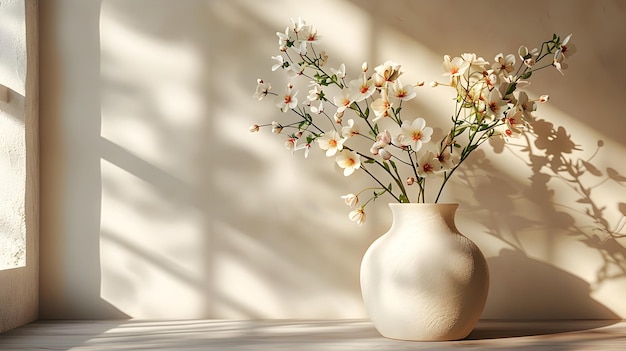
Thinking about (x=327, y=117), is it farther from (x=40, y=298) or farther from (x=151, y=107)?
(x=40, y=298)

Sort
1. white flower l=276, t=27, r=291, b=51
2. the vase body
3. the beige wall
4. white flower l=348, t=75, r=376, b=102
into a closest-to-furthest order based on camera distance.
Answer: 1. the vase body
2. white flower l=348, t=75, r=376, b=102
3. white flower l=276, t=27, r=291, b=51
4. the beige wall

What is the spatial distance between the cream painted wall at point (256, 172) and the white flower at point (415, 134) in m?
0.42

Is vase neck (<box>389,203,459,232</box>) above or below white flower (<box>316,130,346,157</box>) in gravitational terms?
below

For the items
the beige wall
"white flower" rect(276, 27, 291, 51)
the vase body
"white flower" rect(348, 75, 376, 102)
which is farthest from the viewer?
the beige wall

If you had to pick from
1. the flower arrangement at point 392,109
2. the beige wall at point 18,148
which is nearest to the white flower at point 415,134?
the flower arrangement at point 392,109

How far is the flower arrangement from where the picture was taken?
195 cm

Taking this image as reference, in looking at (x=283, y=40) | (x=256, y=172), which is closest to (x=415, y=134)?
(x=283, y=40)

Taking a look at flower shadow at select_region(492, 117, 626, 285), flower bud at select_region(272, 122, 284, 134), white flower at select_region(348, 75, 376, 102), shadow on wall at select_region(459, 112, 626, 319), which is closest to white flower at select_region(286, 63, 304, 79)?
flower bud at select_region(272, 122, 284, 134)

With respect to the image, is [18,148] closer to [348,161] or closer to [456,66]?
[348,161]

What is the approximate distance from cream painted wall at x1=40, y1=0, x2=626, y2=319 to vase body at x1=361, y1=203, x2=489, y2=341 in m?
0.43

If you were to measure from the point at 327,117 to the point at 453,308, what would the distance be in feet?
2.54

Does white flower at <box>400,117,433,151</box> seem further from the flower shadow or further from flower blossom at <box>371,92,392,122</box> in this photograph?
the flower shadow

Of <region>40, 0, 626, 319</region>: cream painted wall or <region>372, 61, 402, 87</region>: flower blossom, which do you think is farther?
<region>40, 0, 626, 319</region>: cream painted wall

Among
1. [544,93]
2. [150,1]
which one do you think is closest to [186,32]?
[150,1]
